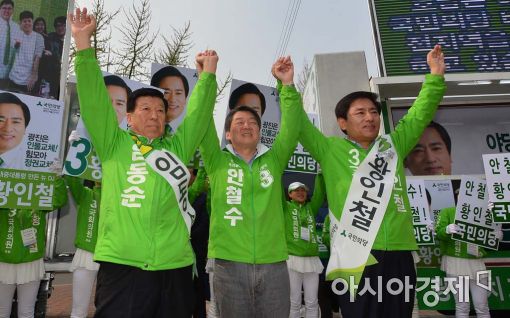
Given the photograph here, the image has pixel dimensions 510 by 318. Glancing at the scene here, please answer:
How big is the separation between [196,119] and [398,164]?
148 centimetres

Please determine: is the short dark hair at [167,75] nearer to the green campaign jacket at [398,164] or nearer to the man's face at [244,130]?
the man's face at [244,130]

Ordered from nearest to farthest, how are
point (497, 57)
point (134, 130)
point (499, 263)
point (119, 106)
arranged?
point (134, 130) < point (119, 106) < point (499, 263) < point (497, 57)

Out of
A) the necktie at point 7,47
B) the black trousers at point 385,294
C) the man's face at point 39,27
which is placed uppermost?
the man's face at point 39,27

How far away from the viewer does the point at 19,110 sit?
3.94m

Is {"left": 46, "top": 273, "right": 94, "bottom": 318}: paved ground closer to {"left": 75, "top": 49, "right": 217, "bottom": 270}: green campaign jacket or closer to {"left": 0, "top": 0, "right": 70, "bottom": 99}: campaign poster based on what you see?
{"left": 0, "top": 0, "right": 70, "bottom": 99}: campaign poster

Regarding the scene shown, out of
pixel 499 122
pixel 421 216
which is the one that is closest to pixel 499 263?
pixel 421 216

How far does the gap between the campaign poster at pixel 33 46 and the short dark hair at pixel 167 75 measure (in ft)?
3.55

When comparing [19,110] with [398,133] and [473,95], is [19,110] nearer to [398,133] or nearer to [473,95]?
[398,133]

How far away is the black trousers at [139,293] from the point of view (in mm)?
1905

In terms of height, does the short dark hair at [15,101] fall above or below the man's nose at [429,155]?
above

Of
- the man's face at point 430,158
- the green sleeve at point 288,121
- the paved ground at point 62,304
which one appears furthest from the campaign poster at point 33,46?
the man's face at point 430,158

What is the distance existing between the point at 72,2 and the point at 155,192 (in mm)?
3770

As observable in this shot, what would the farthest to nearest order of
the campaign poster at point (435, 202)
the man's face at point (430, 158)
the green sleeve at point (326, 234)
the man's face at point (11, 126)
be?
1. the man's face at point (430, 158)
2. the campaign poster at point (435, 202)
3. the green sleeve at point (326, 234)
4. the man's face at point (11, 126)

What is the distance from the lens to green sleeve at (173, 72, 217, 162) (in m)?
2.39
